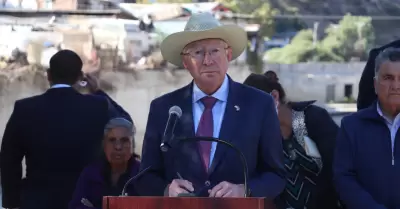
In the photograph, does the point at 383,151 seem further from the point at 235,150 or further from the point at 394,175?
the point at 235,150

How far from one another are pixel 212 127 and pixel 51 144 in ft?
5.55

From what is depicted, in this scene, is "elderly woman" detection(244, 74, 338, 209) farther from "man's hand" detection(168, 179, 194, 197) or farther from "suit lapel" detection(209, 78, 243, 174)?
"man's hand" detection(168, 179, 194, 197)

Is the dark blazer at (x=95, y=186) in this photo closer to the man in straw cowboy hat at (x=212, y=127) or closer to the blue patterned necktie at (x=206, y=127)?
the man in straw cowboy hat at (x=212, y=127)

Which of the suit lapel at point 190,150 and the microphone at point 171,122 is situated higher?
the microphone at point 171,122

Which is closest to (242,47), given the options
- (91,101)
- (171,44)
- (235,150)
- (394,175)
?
(171,44)

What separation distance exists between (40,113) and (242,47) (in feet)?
5.40

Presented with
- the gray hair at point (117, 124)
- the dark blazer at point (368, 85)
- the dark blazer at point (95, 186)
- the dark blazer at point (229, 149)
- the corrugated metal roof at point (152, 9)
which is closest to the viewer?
the dark blazer at point (229, 149)

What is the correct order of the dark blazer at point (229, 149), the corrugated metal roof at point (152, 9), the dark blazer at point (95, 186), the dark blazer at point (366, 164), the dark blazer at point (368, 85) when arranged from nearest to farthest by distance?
the dark blazer at point (229, 149), the dark blazer at point (366, 164), the dark blazer at point (368, 85), the dark blazer at point (95, 186), the corrugated metal roof at point (152, 9)

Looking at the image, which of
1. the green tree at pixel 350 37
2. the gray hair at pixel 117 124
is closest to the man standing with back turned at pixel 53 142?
the gray hair at pixel 117 124

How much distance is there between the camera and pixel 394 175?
3172mm

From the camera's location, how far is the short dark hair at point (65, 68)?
14.8ft

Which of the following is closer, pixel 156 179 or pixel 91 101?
pixel 156 179

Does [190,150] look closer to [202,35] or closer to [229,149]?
[229,149]

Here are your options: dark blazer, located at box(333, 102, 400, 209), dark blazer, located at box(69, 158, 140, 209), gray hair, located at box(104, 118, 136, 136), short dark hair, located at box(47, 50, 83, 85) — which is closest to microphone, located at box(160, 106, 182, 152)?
dark blazer, located at box(333, 102, 400, 209)
